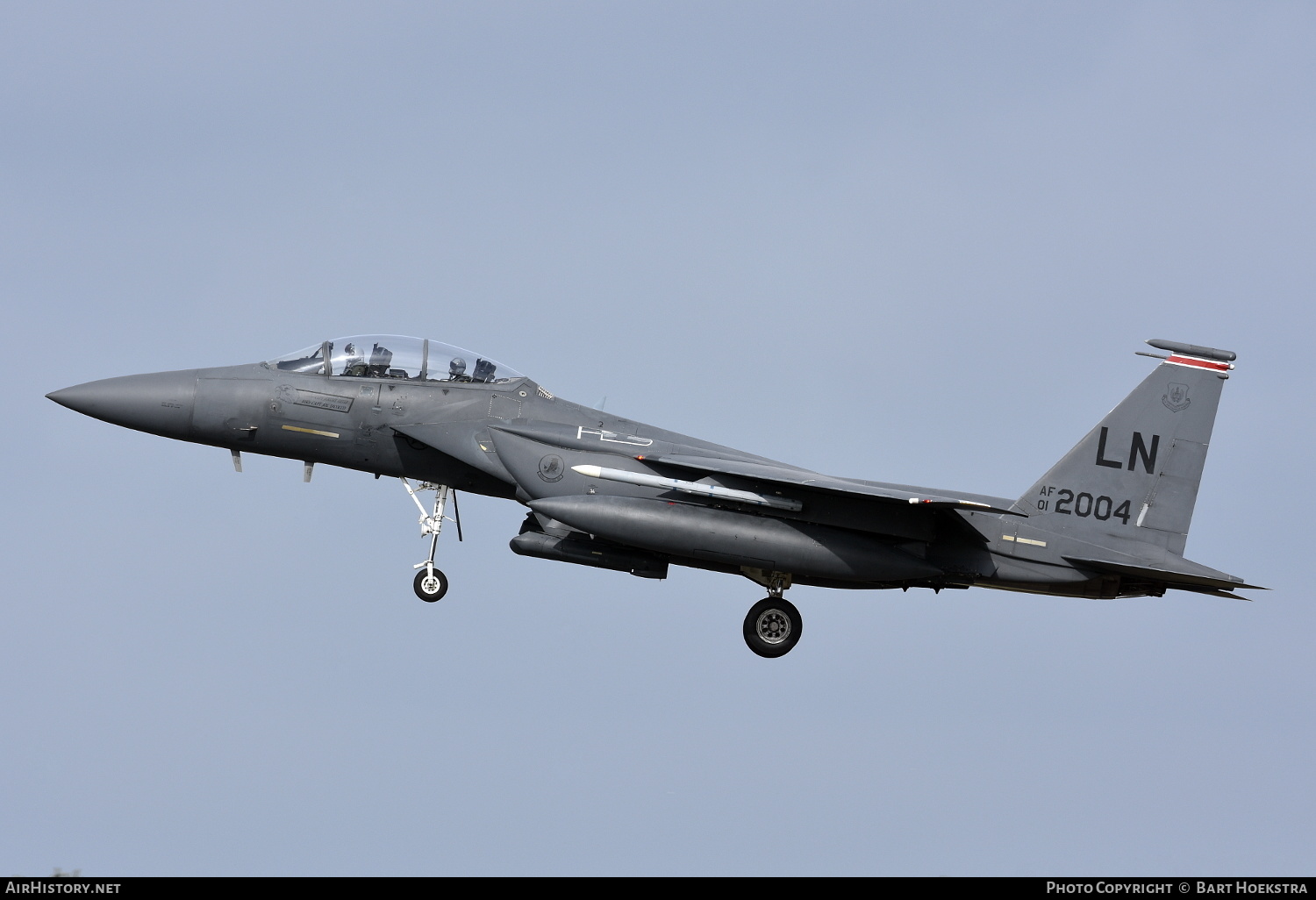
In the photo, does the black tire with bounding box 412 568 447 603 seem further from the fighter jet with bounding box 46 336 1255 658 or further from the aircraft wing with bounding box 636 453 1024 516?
the aircraft wing with bounding box 636 453 1024 516

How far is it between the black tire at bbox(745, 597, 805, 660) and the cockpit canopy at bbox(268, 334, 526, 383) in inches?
169

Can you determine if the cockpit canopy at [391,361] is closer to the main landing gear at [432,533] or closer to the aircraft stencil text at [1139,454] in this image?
the main landing gear at [432,533]

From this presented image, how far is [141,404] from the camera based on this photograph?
18.8 m

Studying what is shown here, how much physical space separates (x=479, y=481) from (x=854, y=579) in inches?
193

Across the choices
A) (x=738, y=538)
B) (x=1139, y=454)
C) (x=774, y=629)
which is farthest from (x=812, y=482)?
(x=1139, y=454)

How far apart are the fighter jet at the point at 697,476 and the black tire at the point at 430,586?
0.02m

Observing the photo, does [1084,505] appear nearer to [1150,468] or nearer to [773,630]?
[1150,468]

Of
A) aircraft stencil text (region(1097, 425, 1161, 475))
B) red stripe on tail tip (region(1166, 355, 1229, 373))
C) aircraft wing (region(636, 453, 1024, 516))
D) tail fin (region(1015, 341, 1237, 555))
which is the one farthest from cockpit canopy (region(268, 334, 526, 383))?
red stripe on tail tip (region(1166, 355, 1229, 373))

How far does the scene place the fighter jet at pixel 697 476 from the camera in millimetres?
18141

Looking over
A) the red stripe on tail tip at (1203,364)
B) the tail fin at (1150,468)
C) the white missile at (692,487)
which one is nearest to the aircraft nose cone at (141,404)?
the white missile at (692,487)

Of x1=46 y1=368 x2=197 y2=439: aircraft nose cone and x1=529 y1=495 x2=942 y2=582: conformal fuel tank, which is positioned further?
x1=46 y1=368 x2=197 y2=439: aircraft nose cone

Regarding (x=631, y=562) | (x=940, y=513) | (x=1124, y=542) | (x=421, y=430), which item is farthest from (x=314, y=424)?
(x=1124, y=542)

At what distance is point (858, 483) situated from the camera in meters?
18.6

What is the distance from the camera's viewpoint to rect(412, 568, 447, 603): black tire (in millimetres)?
19031
